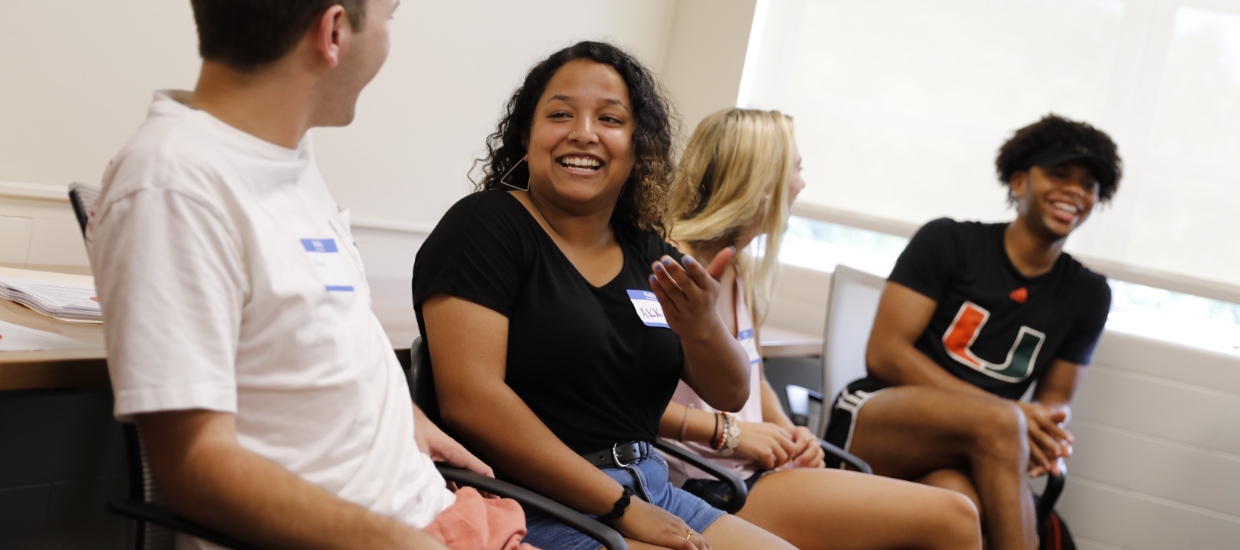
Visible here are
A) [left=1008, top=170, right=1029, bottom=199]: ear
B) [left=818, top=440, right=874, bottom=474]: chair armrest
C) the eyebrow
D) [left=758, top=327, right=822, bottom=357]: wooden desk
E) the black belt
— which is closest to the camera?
the black belt

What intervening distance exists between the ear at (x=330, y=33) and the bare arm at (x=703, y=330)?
2.00ft

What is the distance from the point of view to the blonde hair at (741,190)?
2291 mm

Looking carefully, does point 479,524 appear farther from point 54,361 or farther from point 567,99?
point 567,99

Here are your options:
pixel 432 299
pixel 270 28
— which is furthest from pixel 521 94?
pixel 270 28

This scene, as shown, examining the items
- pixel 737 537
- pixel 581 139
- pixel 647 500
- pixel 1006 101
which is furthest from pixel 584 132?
pixel 1006 101

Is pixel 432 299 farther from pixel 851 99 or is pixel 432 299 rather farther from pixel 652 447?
pixel 851 99

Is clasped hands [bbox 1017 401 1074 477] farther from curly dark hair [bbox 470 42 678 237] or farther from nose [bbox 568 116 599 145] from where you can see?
nose [bbox 568 116 599 145]

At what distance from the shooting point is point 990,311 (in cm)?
299

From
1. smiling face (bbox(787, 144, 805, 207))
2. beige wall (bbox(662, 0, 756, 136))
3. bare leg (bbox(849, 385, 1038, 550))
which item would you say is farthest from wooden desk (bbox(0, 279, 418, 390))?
beige wall (bbox(662, 0, 756, 136))

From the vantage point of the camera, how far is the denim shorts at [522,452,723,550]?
1.48m

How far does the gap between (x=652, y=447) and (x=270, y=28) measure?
1063 mm

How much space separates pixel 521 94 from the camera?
6.06 feet

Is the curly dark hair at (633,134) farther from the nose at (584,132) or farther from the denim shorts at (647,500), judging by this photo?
the denim shorts at (647,500)

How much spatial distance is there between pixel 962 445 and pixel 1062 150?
3.63 ft
